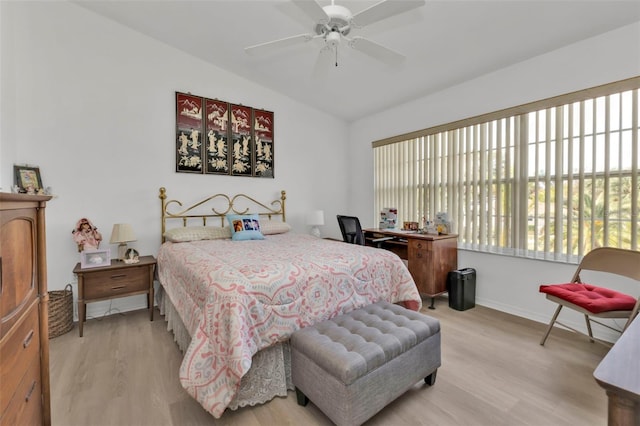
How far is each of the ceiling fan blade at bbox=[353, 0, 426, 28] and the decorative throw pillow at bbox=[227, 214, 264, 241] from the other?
2335 mm

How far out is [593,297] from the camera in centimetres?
222

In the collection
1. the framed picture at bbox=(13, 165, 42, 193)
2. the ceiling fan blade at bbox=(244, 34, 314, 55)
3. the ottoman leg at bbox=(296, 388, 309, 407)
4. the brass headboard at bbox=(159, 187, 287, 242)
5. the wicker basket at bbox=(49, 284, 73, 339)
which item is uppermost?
the ceiling fan blade at bbox=(244, 34, 314, 55)

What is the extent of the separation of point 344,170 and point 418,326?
3.80m

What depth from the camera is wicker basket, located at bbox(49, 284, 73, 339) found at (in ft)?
8.50

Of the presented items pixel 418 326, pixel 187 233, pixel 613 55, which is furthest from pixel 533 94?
pixel 187 233

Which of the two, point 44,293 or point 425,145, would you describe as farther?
point 425,145

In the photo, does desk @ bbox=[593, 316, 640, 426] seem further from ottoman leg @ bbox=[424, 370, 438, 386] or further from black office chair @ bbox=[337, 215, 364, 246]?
black office chair @ bbox=[337, 215, 364, 246]

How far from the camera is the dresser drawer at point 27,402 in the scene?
89 cm

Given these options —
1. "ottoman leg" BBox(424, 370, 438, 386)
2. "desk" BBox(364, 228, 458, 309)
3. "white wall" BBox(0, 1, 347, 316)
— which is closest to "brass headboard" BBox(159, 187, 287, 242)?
"white wall" BBox(0, 1, 347, 316)

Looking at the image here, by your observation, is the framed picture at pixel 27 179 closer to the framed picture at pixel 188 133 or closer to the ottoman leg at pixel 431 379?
the framed picture at pixel 188 133

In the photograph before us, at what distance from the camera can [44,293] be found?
4.05 ft

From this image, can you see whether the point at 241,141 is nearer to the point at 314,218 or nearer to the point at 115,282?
the point at 314,218

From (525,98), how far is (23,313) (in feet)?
12.9

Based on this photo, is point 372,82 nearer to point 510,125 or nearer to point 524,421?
point 510,125
